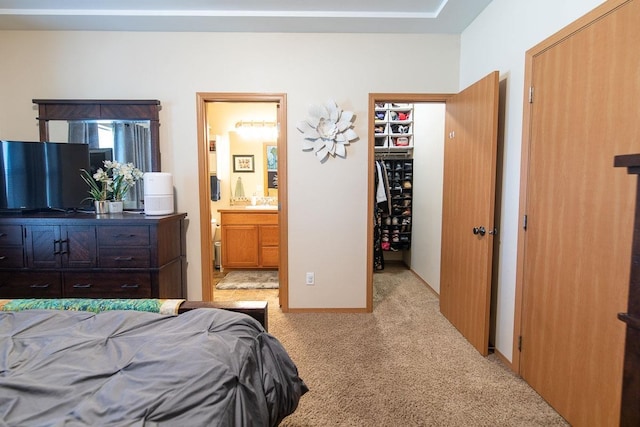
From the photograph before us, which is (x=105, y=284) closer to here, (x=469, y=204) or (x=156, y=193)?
(x=156, y=193)

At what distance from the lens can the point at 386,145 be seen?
173 inches

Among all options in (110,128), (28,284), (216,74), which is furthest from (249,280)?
(216,74)

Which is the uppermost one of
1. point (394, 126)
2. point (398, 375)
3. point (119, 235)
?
point (394, 126)

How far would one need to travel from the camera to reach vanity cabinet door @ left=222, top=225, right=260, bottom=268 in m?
4.29

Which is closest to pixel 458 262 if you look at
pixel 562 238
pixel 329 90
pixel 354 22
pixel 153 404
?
pixel 562 238

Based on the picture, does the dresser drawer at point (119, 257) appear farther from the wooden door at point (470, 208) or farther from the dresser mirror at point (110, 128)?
the wooden door at point (470, 208)

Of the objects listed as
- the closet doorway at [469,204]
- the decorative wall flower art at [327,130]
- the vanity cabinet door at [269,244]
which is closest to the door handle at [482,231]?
the closet doorway at [469,204]

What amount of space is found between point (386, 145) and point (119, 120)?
3062 millimetres

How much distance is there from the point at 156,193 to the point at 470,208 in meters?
2.48

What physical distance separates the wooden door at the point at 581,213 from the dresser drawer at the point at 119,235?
2.67m

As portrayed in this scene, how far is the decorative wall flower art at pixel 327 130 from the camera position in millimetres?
2900

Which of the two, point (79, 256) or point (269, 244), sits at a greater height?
point (79, 256)

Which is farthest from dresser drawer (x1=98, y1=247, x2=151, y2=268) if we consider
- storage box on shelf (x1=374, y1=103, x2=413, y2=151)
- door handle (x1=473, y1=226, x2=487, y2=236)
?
storage box on shelf (x1=374, y1=103, x2=413, y2=151)

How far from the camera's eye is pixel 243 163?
481 cm
